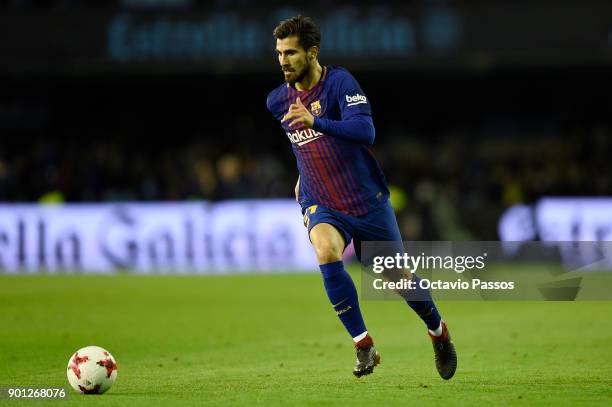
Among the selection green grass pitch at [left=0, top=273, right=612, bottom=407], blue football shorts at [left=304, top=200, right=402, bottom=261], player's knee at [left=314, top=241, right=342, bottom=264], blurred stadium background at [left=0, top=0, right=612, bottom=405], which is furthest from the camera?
blurred stadium background at [left=0, top=0, right=612, bottom=405]

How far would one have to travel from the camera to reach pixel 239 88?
27281 mm

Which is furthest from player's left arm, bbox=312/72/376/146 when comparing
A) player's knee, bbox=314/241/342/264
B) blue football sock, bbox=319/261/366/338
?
blue football sock, bbox=319/261/366/338

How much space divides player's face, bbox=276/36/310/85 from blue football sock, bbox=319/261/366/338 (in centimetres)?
125

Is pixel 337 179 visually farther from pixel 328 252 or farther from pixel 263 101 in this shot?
pixel 263 101

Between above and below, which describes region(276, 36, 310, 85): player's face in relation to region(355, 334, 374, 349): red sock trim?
above

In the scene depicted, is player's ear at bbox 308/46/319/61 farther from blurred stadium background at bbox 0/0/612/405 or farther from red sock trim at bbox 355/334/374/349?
blurred stadium background at bbox 0/0/612/405

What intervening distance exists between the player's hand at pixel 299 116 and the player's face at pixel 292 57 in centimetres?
43

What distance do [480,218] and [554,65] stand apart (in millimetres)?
4550

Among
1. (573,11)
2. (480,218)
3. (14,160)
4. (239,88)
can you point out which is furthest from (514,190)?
(14,160)

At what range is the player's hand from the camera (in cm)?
664

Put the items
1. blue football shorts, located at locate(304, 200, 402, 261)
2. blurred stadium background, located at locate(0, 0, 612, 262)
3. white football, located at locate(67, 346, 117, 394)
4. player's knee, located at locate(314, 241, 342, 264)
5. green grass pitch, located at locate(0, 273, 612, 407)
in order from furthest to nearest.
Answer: blurred stadium background, located at locate(0, 0, 612, 262) < blue football shorts, located at locate(304, 200, 402, 261) < player's knee, located at locate(314, 241, 342, 264) < green grass pitch, located at locate(0, 273, 612, 407) < white football, located at locate(67, 346, 117, 394)

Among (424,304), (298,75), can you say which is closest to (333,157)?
(298,75)

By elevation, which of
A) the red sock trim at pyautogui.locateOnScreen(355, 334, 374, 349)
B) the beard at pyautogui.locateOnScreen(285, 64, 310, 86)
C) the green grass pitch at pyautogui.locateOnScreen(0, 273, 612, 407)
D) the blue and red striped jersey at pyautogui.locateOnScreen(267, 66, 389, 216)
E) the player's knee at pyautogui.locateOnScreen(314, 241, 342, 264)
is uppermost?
the beard at pyautogui.locateOnScreen(285, 64, 310, 86)

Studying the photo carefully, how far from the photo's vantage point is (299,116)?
665cm
